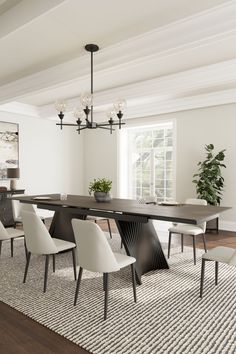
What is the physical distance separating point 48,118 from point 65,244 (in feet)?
16.0

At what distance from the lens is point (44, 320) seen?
7.82ft

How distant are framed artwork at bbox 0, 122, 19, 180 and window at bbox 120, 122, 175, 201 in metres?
2.66

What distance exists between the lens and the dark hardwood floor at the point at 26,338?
201 cm

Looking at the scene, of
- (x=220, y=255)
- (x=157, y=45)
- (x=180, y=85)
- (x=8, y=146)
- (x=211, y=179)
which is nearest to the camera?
(x=220, y=255)

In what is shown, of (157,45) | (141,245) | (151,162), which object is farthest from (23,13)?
(151,162)

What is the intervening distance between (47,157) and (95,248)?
545 cm

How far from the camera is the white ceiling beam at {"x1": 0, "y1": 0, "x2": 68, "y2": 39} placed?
2.57 m

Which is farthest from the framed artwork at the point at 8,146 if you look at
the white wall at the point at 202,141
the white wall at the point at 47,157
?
the white wall at the point at 202,141

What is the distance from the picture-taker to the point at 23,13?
2.79 metres

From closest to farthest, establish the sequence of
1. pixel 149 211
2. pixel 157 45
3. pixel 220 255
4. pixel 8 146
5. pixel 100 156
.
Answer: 1. pixel 220 255
2. pixel 149 211
3. pixel 157 45
4. pixel 8 146
5. pixel 100 156

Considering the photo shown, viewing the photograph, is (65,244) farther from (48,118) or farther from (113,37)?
(48,118)

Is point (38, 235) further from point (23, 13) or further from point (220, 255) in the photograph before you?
point (23, 13)

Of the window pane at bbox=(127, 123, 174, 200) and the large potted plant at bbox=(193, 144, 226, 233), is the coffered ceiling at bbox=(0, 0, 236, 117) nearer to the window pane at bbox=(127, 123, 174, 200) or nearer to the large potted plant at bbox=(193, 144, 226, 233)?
the large potted plant at bbox=(193, 144, 226, 233)

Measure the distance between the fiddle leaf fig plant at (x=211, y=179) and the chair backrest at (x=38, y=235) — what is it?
3.50 m
